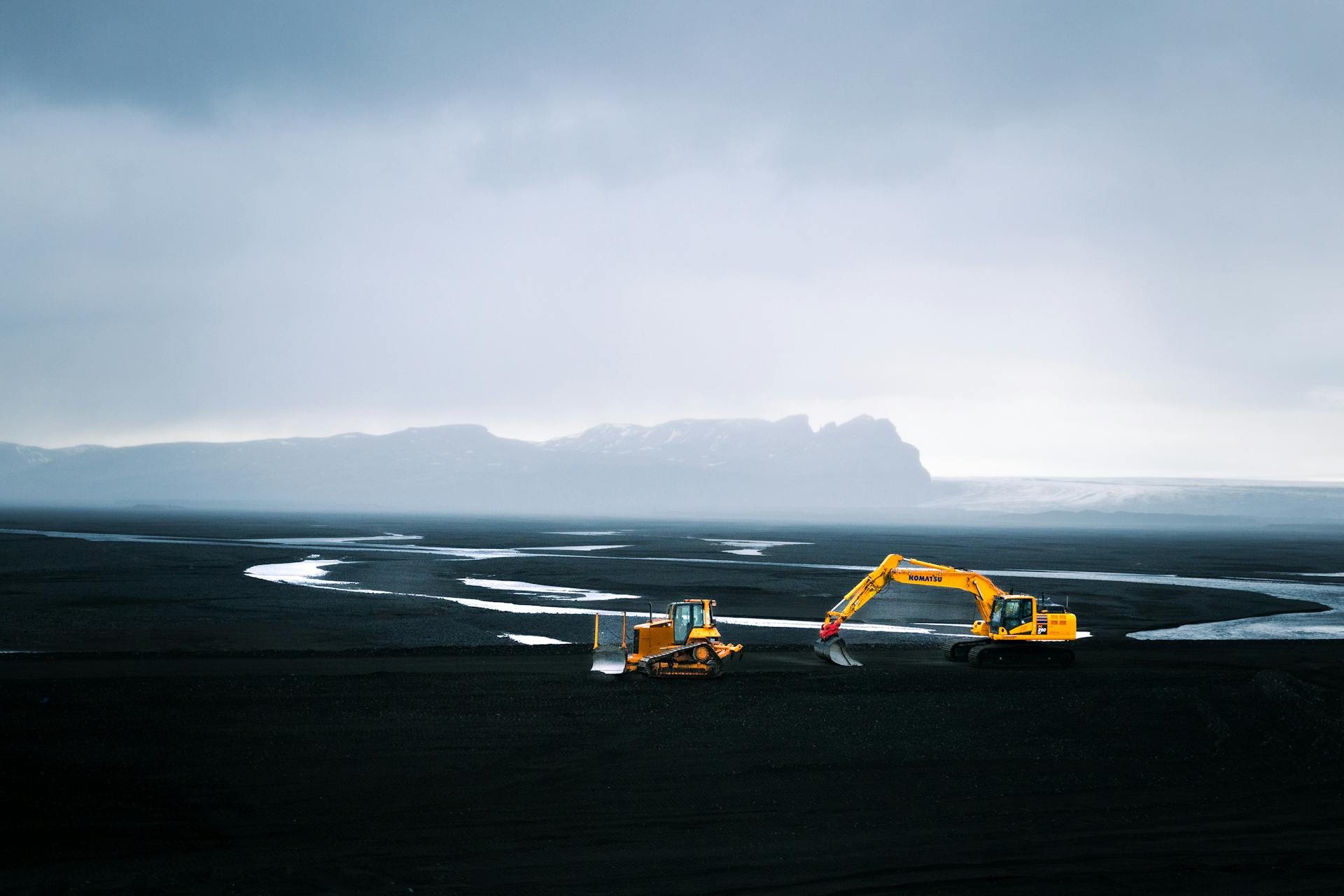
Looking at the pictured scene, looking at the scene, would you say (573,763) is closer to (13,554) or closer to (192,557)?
(192,557)

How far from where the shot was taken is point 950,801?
1738cm

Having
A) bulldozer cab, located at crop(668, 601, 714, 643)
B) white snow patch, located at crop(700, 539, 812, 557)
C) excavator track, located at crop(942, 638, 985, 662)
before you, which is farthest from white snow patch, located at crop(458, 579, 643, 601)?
white snow patch, located at crop(700, 539, 812, 557)

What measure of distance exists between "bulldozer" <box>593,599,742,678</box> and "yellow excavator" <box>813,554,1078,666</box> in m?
4.03

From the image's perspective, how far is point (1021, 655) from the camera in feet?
107

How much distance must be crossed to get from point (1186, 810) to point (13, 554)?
290 ft

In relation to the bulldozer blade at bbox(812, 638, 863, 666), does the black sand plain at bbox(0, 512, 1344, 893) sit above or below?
below

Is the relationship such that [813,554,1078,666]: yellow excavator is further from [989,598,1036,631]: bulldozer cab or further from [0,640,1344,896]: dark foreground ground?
[0,640,1344,896]: dark foreground ground

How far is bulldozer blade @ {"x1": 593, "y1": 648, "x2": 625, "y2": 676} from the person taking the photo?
2932 centimetres

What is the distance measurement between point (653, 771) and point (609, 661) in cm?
1086

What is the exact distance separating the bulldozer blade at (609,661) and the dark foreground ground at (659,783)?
0.41m

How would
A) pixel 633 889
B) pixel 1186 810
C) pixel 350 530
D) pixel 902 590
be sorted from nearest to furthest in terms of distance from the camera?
pixel 633 889 → pixel 1186 810 → pixel 902 590 → pixel 350 530

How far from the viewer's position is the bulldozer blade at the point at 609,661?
2932 centimetres

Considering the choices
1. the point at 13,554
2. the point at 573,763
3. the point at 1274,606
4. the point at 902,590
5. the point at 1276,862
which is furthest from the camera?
the point at 13,554

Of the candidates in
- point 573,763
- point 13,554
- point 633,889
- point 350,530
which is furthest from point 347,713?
point 350,530
